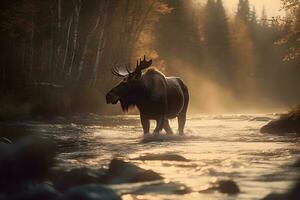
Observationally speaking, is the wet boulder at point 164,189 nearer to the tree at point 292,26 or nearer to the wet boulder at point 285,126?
the wet boulder at point 285,126

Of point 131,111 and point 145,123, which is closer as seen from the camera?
point 145,123

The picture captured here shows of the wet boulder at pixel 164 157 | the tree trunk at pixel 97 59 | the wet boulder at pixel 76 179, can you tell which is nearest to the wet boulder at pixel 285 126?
the wet boulder at pixel 164 157

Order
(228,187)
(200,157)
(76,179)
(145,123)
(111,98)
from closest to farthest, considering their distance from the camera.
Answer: (228,187) < (76,179) < (200,157) < (111,98) < (145,123)

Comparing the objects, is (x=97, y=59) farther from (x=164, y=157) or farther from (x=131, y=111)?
(x=164, y=157)

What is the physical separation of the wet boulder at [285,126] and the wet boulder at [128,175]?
1034 cm

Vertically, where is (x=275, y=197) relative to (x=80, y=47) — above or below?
below

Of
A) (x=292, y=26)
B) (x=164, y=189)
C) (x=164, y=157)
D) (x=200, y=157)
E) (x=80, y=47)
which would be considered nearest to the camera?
(x=164, y=189)

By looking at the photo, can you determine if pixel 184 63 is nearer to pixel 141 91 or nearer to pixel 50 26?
pixel 50 26

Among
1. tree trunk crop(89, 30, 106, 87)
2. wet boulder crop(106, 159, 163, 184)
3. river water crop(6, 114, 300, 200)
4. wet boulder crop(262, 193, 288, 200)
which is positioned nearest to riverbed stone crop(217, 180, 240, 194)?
river water crop(6, 114, 300, 200)

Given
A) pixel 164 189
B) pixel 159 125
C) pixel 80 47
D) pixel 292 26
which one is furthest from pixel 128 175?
pixel 80 47

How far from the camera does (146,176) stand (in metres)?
8.28

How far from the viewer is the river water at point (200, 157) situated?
7750 millimetres

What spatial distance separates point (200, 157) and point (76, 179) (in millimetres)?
3557

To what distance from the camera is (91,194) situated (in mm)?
6551
